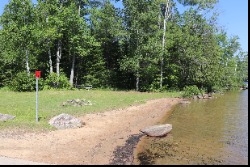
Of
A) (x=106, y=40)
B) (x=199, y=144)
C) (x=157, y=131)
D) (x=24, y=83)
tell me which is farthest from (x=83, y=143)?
(x=106, y=40)

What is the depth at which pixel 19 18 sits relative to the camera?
28.8 metres

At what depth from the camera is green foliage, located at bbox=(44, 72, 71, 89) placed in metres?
31.7

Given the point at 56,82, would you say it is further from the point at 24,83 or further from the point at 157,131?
the point at 157,131

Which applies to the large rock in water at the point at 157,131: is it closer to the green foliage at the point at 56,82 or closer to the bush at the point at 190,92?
the bush at the point at 190,92

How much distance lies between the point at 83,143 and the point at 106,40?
2789cm

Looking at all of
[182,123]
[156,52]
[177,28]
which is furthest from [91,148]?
[177,28]

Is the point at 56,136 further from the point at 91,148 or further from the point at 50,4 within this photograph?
the point at 50,4

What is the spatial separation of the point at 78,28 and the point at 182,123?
20.1 metres

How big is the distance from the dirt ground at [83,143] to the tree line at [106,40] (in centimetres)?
1690

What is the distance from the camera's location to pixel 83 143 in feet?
36.2

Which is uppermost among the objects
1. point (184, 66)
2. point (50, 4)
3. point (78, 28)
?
point (50, 4)

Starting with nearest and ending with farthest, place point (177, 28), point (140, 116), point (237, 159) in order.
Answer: point (237, 159)
point (140, 116)
point (177, 28)

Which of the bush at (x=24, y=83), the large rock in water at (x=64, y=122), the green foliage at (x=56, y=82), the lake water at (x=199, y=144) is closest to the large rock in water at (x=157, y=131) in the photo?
the lake water at (x=199, y=144)

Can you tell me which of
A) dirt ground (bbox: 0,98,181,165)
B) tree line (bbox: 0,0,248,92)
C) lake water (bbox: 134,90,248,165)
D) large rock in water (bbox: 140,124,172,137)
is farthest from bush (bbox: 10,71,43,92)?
large rock in water (bbox: 140,124,172,137)
